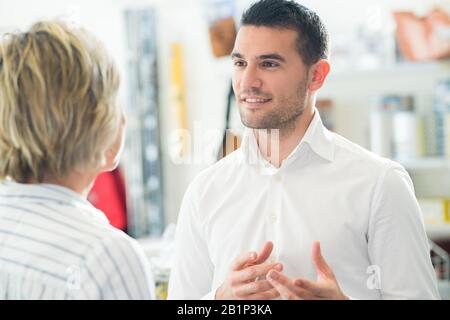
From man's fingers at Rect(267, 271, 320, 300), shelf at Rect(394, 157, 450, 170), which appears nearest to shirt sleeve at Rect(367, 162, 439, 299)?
man's fingers at Rect(267, 271, 320, 300)

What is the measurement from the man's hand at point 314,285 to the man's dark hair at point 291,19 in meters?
0.28

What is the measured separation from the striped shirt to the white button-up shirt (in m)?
0.26

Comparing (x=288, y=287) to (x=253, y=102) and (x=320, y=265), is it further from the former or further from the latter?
(x=253, y=102)

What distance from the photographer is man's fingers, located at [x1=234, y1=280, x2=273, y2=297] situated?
0.79 metres

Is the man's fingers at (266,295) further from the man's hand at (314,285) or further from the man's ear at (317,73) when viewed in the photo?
the man's ear at (317,73)

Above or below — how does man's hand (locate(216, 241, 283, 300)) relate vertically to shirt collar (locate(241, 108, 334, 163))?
below

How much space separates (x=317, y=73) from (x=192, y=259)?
329 millimetres

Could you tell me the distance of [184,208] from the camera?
3.03 feet

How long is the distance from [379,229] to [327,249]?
3.0 inches

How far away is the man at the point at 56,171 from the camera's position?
616 mm

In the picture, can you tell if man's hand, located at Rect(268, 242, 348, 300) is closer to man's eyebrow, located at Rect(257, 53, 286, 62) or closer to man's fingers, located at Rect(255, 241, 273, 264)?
man's fingers, located at Rect(255, 241, 273, 264)

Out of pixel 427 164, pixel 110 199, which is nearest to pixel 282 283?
pixel 427 164

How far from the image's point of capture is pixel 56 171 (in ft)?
2.16

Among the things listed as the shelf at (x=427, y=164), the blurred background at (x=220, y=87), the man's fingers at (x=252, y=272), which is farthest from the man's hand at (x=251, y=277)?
the shelf at (x=427, y=164)
